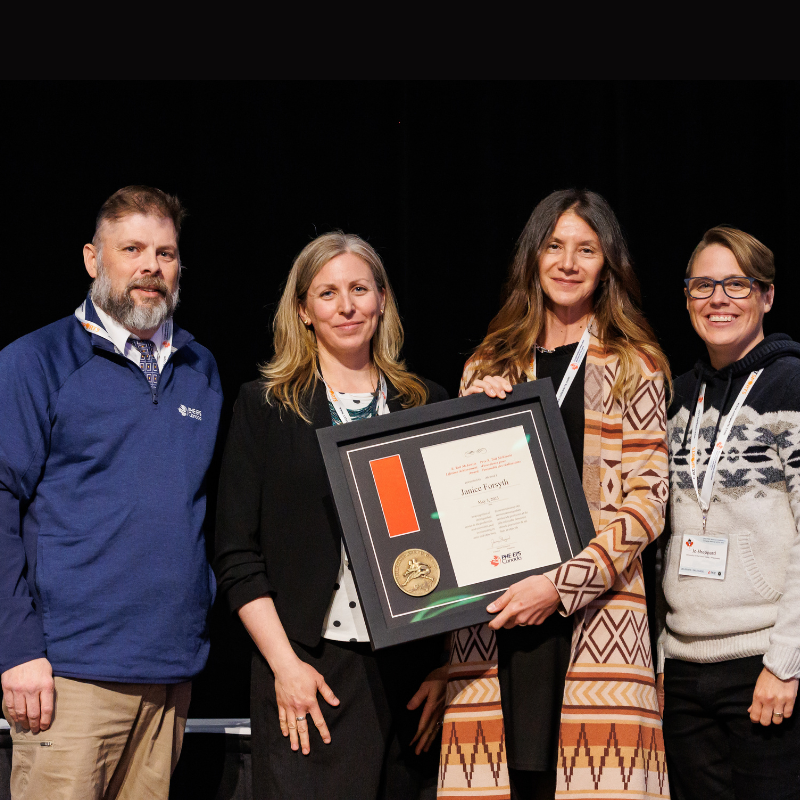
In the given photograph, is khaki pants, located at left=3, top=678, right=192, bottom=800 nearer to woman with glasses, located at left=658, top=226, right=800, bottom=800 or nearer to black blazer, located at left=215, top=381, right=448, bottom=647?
black blazer, located at left=215, top=381, right=448, bottom=647

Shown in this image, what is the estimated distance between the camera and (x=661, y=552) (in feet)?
8.12

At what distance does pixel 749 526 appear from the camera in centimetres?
227

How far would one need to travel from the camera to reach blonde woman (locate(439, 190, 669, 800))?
208cm

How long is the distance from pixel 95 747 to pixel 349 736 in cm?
62

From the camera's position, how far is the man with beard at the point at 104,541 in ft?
7.34

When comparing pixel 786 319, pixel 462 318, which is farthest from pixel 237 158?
pixel 786 319

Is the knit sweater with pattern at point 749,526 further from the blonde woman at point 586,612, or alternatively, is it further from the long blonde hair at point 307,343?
the long blonde hair at point 307,343

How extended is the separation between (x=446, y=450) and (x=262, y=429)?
0.46 m

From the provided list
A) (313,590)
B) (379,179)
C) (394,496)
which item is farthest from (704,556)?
(379,179)

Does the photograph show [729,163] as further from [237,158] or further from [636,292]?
[237,158]

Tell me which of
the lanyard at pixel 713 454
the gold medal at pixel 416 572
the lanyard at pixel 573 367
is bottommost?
the gold medal at pixel 416 572

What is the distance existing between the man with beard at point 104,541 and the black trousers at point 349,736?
292 mm

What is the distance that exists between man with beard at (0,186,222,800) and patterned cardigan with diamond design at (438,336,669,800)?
732mm

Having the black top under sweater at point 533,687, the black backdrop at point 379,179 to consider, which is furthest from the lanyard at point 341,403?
the black backdrop at point 379,179
